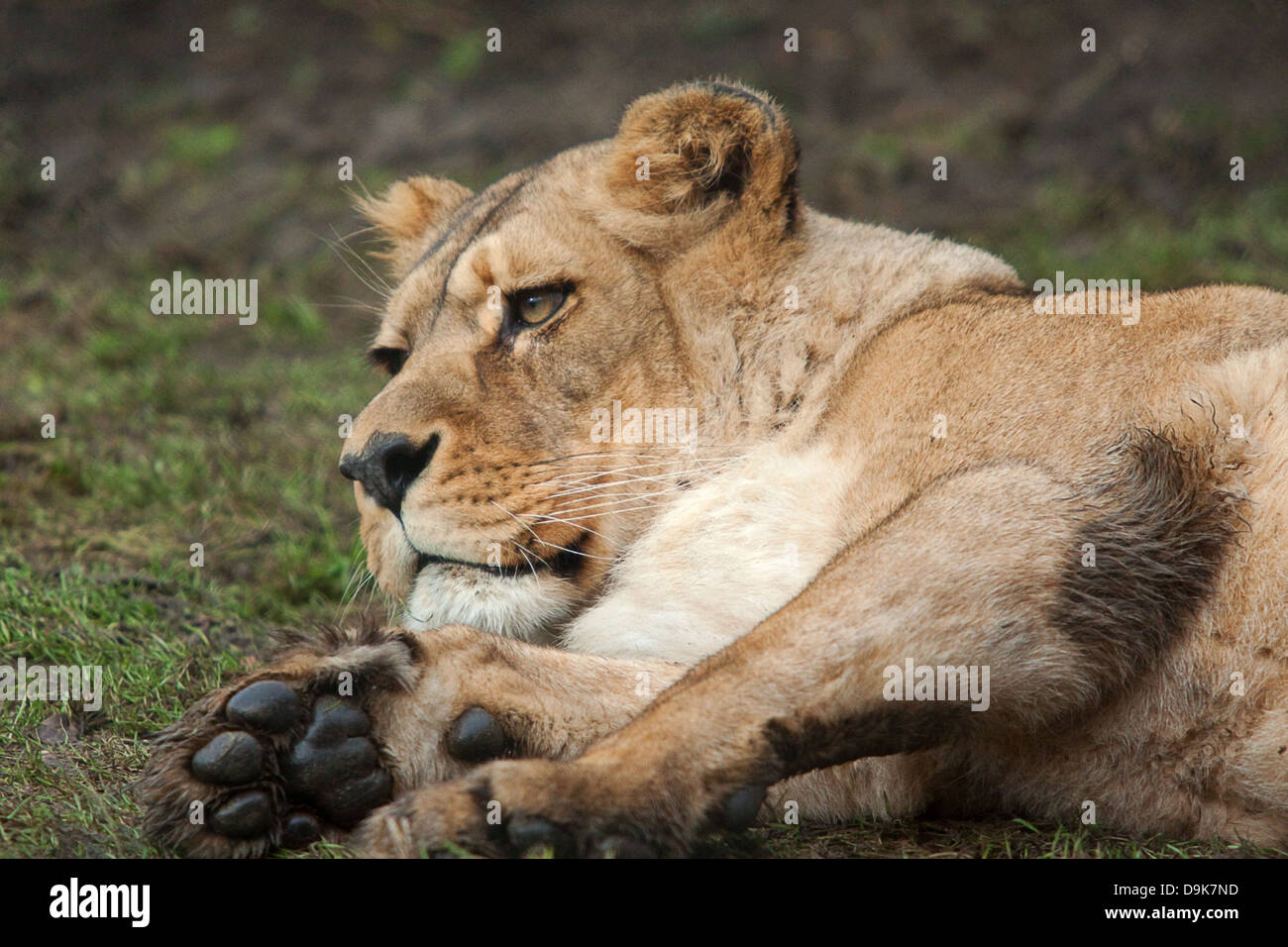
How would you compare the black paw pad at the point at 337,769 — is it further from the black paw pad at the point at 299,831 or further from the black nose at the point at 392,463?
the black nose at the point at 392,463

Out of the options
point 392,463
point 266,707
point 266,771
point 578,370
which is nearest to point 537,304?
point 578,370

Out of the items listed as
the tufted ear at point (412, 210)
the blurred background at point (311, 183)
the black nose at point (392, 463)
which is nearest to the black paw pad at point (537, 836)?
the black nose at point (392, 463)

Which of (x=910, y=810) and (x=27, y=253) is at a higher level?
(x=27, y=253)

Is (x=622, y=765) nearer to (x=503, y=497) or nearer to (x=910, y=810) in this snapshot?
(x=910, y=810)

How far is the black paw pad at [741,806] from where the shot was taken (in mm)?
2660

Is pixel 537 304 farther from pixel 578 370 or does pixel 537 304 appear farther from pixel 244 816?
pixel 244 816

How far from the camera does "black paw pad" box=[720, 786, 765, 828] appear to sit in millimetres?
2660

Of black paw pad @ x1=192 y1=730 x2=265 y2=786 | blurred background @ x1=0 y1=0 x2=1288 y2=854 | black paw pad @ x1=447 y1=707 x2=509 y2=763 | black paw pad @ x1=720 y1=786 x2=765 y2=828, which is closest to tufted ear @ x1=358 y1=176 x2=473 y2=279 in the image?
blurred background @ x1=0 y1=0 x2=1288 y2=854

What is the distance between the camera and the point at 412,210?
5.31 metres

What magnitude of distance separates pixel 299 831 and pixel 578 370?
164 cm

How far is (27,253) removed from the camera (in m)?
9.67

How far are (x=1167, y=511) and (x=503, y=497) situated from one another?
1.75 metres

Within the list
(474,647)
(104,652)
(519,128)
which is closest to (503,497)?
(474,647)

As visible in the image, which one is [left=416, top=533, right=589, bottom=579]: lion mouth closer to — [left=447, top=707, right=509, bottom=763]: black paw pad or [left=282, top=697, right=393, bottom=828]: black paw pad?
[left=447, top=707, right=509, bottom=763]: black paw pad
